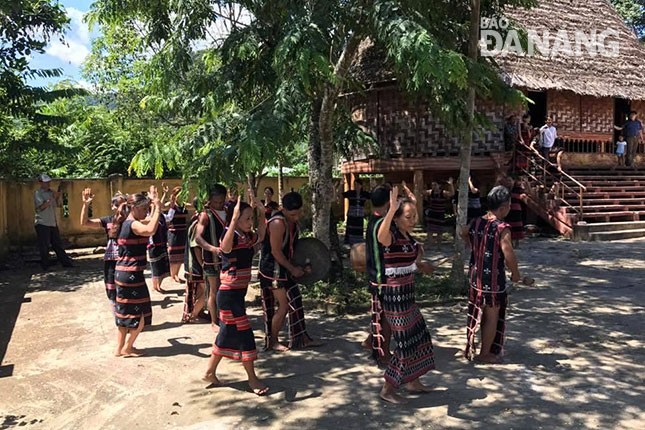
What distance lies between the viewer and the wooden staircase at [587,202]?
13.3 m

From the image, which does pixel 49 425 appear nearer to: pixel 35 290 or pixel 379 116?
pixel 35 290

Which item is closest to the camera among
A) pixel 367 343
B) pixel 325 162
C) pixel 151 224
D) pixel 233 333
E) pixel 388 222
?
pixel 388 222

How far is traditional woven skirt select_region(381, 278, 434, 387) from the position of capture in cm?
431

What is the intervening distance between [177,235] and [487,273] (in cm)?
589

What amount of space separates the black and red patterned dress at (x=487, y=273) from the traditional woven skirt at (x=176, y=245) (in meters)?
5.65

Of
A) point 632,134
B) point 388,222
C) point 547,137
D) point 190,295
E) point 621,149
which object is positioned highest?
point 632,134

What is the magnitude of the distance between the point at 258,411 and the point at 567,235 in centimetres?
1133

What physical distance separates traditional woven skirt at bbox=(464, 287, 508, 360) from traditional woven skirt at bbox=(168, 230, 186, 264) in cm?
563

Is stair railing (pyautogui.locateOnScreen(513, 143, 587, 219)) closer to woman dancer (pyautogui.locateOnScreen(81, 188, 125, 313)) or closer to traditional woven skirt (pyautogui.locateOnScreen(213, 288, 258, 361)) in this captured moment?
woman dancer (pyautogui.locateOnScreen(81, 188, 125, 313))

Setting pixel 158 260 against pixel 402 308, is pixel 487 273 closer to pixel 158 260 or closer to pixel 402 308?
pixel 402 308

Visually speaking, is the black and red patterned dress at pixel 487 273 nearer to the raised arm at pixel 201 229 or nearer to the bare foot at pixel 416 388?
the bare foot at pixel 416 388

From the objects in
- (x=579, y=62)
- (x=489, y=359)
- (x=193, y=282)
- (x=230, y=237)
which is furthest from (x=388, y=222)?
(x=579, y=62)

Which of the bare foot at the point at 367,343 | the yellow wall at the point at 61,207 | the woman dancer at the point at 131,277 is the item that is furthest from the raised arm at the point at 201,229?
the yellow wall at the point at 61,207

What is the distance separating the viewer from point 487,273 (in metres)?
4.92
